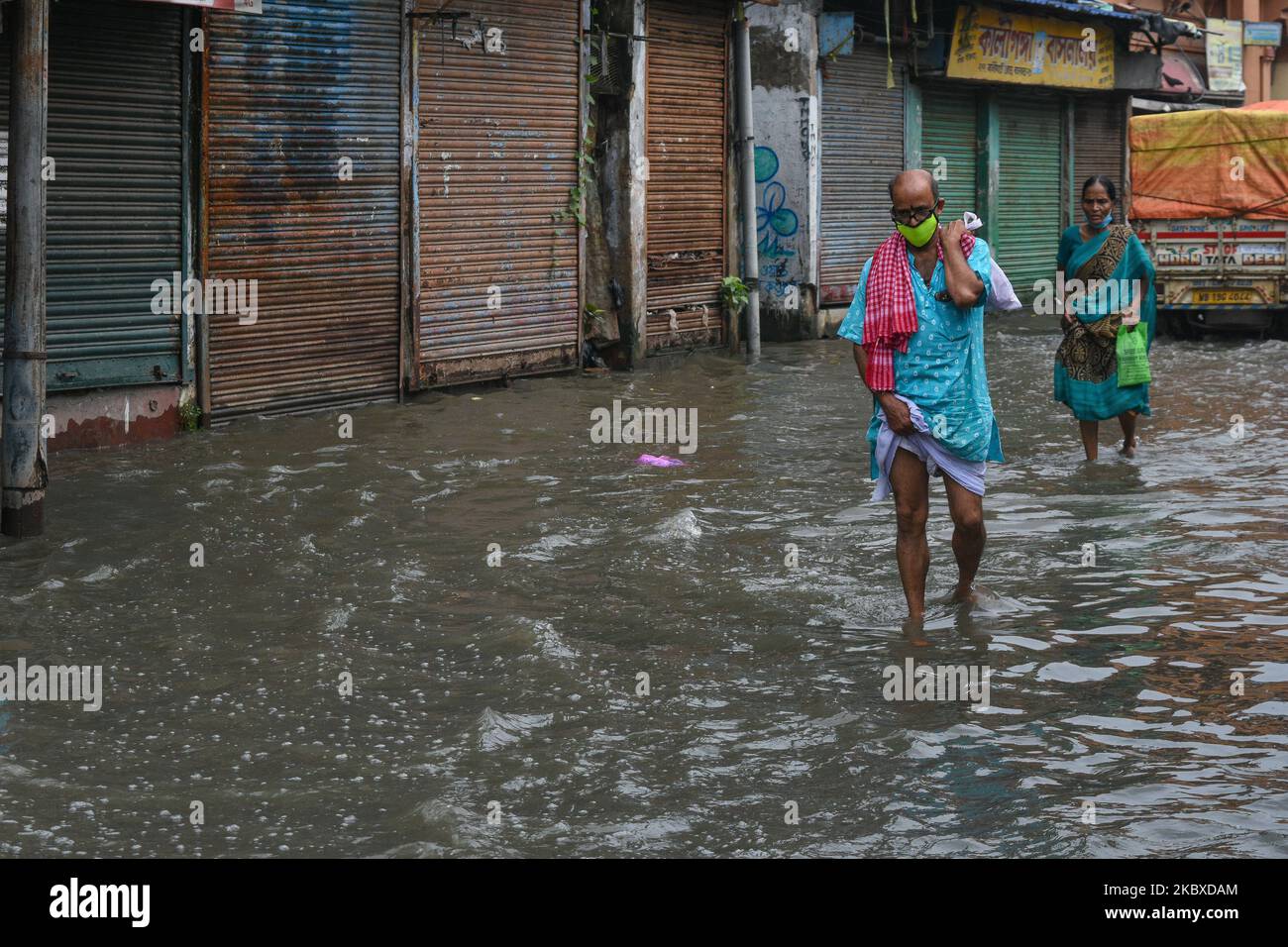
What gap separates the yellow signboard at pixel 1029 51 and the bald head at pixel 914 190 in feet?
50.7

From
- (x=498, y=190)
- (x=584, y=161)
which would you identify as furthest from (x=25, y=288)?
(x=584, y=161)

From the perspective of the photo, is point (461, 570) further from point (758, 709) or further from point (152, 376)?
point (152, 376)

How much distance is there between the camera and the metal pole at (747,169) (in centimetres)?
1678

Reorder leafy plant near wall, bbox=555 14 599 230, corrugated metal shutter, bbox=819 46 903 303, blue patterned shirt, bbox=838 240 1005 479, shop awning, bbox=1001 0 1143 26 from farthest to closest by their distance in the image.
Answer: shop awning, bbox=1001 0 1143 26
corrugated metal shutter, bbox=819 46 903 303
leafy plant near wall, bbox=555 14 599 230
blue patterned shirt, bbox=838 240 1005 479

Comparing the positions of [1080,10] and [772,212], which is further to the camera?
[1080,10]

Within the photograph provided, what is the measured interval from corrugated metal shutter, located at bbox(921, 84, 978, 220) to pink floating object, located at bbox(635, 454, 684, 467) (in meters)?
11.7

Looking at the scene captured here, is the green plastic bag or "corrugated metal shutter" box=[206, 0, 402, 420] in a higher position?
"corrugated metal shutter" box=[206, 0, 402, 420]

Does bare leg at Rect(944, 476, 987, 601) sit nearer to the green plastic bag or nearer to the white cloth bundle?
the white cloth bundle

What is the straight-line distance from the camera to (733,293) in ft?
56.0

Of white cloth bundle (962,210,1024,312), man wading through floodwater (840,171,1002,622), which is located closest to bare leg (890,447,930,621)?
man wading through floodwater (840,171,1002,622)

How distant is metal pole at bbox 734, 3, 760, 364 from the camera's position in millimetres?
16781

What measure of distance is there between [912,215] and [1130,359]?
433cm

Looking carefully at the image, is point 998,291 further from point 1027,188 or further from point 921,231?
point 1027,188

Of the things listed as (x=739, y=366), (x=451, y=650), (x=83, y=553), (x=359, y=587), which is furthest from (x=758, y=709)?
(x=739, y=366)
